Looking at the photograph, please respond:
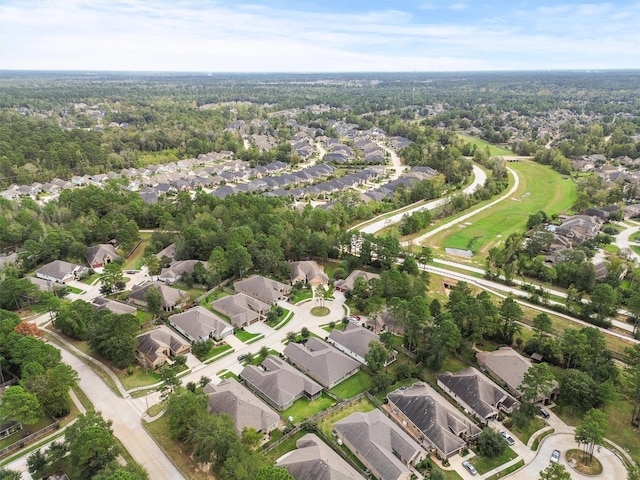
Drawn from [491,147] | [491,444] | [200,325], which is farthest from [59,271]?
[491,147]

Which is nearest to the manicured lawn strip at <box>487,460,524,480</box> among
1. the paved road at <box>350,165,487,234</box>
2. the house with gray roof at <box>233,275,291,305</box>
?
the house with gray roof at <box>233,275,291,305</box>

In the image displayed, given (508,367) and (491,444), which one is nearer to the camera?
(491,444)

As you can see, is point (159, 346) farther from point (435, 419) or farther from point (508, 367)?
point (508, 367)

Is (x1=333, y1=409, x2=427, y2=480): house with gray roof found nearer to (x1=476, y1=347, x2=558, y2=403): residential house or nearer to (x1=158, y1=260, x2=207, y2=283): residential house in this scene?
(x1=476, y1=347, x2=558, y2=403): residential house

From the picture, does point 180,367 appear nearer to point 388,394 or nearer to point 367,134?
point 388,394

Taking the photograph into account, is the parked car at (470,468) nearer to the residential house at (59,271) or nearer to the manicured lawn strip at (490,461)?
the manicured lawn strip at (490,461)

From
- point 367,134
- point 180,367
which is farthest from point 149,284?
point 367,134
